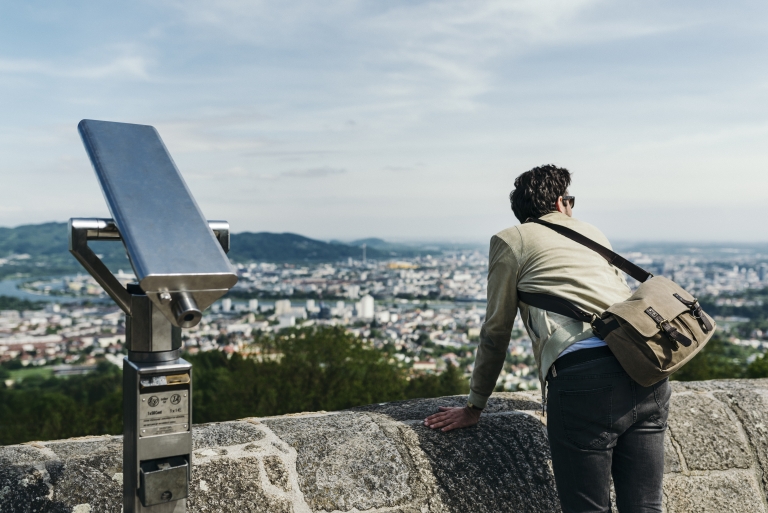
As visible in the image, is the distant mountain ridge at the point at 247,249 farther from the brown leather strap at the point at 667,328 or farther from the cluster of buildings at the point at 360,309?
the brown leather strap at the point at 667,328

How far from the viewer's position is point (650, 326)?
1812 millimetres

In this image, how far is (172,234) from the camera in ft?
3.39

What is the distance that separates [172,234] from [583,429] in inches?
51.9

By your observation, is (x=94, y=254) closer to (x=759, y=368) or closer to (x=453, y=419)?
(x=453, y=419)

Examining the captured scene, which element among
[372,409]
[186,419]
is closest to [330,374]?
[372,409]

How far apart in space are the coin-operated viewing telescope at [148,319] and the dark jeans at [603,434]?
112 cm

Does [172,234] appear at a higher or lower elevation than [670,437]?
higher

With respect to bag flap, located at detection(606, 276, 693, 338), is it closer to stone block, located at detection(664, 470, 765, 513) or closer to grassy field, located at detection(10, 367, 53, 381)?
stone block, located at detection(664, 470, 765, 513)

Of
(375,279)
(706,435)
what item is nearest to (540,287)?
(706,435)

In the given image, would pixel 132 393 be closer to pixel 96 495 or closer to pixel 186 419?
pixel 186 419

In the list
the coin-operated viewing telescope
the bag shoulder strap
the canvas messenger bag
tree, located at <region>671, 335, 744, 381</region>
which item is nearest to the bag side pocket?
the canvas messenger bag

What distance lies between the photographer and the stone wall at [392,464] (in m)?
1.59

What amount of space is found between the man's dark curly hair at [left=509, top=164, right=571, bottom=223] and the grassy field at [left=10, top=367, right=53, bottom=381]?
108 ft

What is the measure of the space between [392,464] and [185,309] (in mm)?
1104
